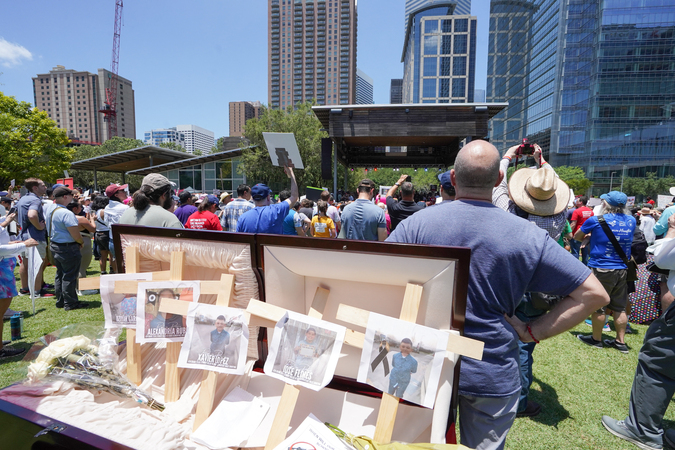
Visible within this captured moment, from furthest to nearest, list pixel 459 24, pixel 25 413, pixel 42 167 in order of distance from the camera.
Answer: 1. pixel 459 24
2. pixel 42 167
3. pixel 25 413

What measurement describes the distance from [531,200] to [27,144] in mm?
36101

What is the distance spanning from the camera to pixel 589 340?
171 inches

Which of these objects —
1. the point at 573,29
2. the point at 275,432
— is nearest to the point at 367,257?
the point at 275,432

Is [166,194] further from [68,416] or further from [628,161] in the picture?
[628,161]

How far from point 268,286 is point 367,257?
17.9 inches

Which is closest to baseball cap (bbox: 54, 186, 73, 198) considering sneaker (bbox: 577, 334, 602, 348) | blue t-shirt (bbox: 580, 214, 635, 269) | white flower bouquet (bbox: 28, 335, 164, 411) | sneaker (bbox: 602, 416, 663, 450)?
white flower bouquet (bbox: 28, 335, 164, 411)

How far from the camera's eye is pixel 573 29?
59531 millimetres

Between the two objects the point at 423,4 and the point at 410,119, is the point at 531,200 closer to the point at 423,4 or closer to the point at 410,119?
the point at 410,119

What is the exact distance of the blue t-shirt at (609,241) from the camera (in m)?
3.88

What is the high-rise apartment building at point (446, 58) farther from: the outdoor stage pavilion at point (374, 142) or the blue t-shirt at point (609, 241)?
the blue t-shirt at point (609, 241)

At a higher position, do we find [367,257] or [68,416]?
[367,257]

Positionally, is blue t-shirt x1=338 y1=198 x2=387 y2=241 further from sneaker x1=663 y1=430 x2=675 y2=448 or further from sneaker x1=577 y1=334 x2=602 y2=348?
sneaker x1=663 y1=430 x2=675 y2=448

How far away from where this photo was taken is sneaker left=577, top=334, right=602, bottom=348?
4.26m

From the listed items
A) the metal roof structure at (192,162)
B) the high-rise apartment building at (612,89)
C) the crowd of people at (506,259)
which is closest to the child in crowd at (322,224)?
the crowd of people at (506,259)
